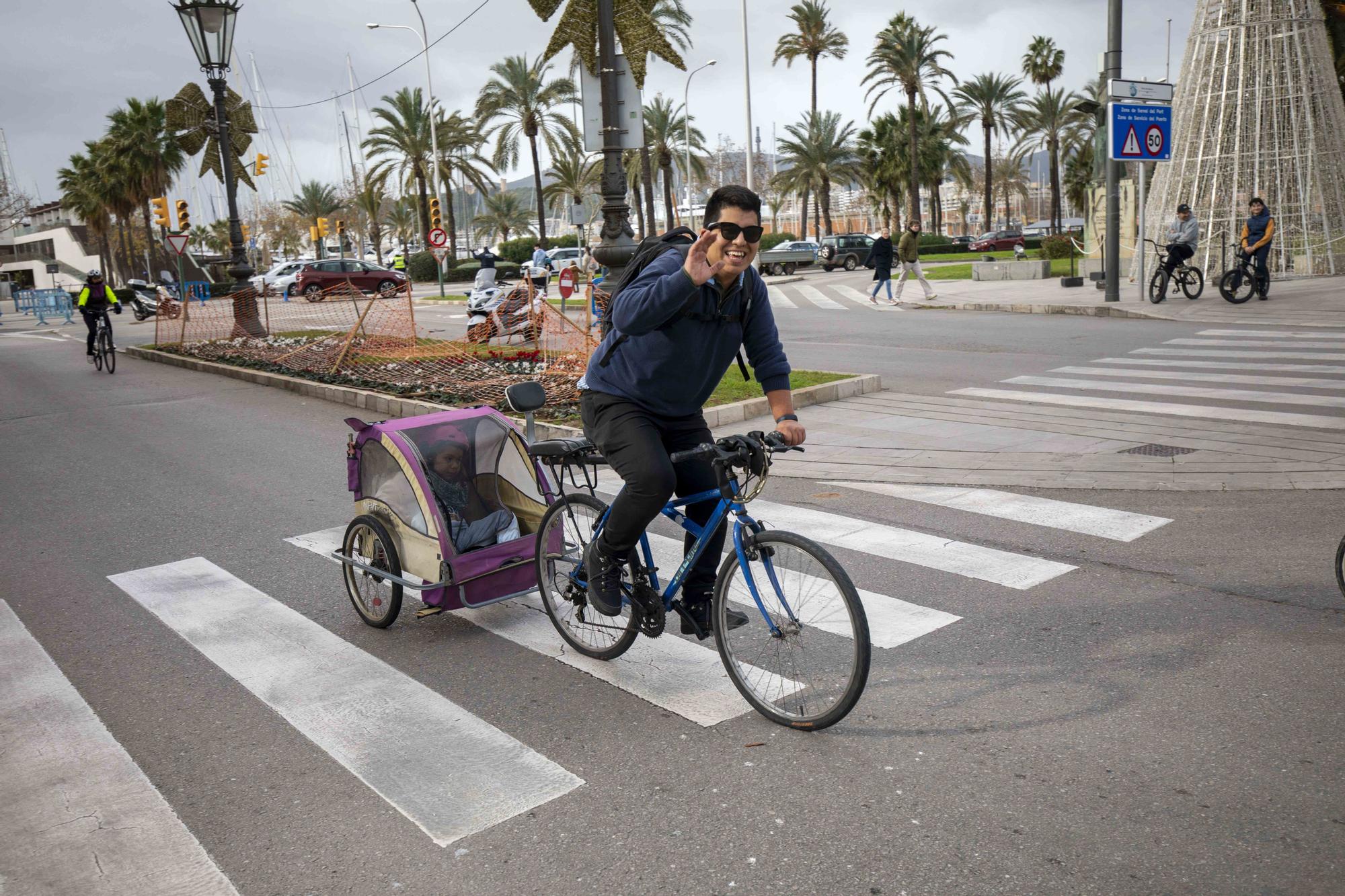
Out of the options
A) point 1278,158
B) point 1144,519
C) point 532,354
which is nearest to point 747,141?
point 1278,158

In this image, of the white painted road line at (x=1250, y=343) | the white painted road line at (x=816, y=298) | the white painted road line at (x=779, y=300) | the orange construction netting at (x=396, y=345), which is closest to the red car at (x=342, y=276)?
the white painted road line at (x=779, y=300)

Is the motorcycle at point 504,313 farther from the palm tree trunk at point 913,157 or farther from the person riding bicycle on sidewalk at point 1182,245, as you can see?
the palm tree trunk at point 913,157

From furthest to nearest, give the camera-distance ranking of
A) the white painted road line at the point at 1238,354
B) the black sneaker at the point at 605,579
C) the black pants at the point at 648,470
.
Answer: the white painted road line at the point at 1238,354 < the black sneaker at the point at 605,579 < the black pants at the point at 648,470

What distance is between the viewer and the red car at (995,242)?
57031mm

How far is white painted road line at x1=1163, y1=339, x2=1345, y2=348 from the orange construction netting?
24.5 feet

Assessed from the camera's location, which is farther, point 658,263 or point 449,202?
point 449,202

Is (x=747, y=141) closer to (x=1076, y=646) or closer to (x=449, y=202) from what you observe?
(x=449, y=202)

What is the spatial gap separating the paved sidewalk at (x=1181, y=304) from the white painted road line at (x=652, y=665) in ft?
43.9

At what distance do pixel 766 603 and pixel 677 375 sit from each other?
0.86m

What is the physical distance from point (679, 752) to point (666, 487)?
91cm

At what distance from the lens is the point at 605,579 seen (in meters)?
4.27

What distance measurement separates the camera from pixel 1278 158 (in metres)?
21.7

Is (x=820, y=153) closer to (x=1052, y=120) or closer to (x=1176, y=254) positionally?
(x=1052, y=120)

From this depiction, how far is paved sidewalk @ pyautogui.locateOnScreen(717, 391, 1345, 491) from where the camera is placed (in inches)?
279
